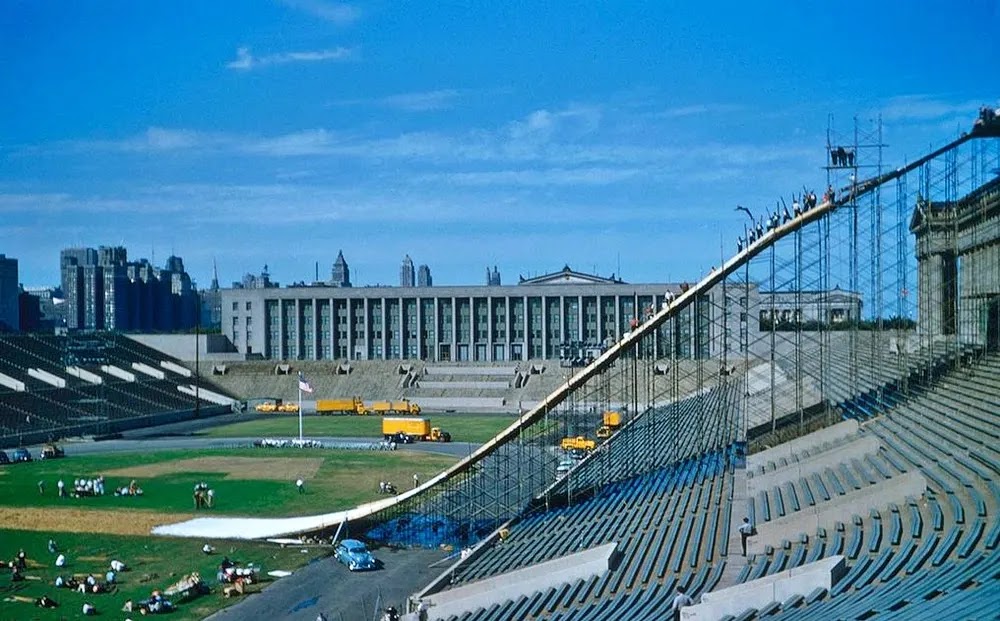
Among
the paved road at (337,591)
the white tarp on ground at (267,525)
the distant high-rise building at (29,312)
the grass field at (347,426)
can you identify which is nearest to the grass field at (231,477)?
the white tarp on ground at (267,525)

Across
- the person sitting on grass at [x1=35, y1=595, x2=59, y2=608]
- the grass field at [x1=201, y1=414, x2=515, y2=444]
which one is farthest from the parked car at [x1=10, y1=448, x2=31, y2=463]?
the person sitting on grass at [x1=35, y1=595, x2=59, y2=608]

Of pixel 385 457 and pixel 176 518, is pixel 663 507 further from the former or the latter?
pixel 385 457

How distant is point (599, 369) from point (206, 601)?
39.9ft

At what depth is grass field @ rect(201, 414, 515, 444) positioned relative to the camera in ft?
203

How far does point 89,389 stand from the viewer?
68938mm

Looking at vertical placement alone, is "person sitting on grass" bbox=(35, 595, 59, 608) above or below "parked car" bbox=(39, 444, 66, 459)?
below

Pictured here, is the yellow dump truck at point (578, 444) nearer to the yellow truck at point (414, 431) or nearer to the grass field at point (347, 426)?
the grass field at point (347, 426)

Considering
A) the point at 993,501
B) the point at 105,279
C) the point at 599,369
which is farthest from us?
the point at 105,279

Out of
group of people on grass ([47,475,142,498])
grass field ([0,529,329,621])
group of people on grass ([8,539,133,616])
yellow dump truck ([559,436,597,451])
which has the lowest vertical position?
grass field ([0,529,329,621])

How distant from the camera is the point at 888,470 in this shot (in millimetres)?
22219

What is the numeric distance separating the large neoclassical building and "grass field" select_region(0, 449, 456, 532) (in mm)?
43705

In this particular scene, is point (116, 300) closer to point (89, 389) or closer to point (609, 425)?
point (89, 389)

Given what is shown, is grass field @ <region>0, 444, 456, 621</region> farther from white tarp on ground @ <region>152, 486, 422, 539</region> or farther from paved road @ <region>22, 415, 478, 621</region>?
paved road @ <region>22, 415, 478, 621</region>

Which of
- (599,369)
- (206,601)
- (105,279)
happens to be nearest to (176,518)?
(206,601)
